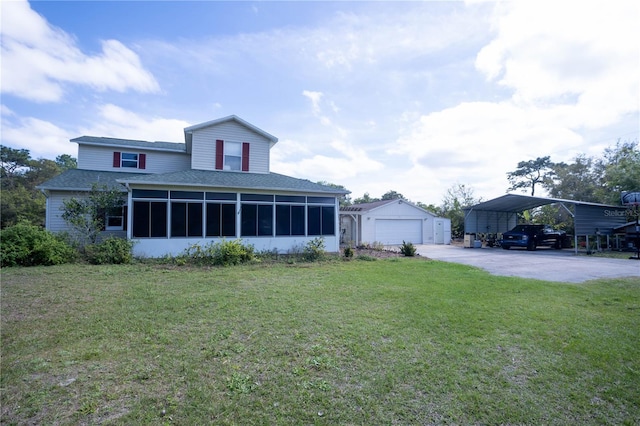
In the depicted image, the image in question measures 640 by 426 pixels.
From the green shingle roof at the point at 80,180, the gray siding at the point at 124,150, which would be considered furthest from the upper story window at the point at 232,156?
the green shingle roof at the point at 80,180

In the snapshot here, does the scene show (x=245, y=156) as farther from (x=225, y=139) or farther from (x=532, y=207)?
(x=532, y=207)

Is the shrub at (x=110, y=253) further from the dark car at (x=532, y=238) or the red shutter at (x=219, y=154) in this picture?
the dark car at (x=532, y=238)

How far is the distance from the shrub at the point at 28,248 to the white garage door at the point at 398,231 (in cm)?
1737

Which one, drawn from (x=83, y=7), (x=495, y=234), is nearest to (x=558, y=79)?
(x=495, y=234)

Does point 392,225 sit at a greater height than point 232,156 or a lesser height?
lesser

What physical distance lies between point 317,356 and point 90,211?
12.1m

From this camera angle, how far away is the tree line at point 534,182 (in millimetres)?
20078

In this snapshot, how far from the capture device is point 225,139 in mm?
14328

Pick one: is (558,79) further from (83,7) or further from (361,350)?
(83,7)

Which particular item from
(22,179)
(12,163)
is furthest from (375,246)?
(12,163)

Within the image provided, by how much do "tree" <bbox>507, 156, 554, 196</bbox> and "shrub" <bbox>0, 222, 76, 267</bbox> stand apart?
39329mm

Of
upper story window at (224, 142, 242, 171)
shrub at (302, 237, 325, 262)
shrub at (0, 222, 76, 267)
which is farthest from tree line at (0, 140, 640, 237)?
shrub at (302, 237, 325, 262)

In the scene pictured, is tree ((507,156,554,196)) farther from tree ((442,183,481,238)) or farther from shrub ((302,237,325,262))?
shrub ((302,237,325,262))

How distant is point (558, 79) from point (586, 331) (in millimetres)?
12146
